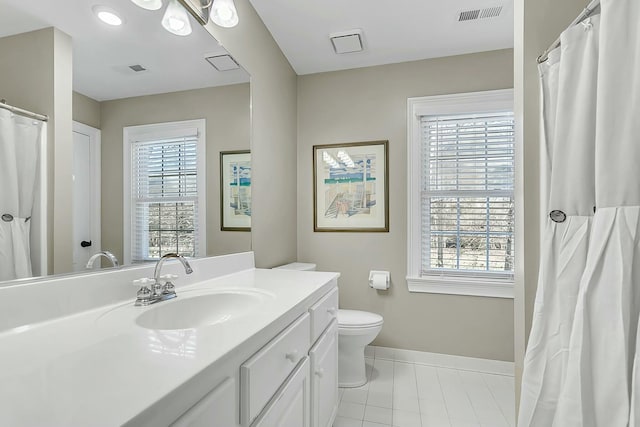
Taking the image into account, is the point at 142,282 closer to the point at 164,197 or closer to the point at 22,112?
the point at 164,197

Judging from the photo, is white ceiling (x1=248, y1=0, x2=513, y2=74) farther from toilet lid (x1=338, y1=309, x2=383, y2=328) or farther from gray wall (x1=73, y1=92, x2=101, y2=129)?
toilet lid (x1=338, y1=309, x2=383, y2=328)

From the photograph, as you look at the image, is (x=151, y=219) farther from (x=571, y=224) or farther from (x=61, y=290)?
(x=571, y=224)

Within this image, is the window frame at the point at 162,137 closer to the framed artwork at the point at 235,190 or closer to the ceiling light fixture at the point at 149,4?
the framed artwork at the point at 235,190

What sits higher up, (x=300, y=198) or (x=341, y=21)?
(x=341, y=21)

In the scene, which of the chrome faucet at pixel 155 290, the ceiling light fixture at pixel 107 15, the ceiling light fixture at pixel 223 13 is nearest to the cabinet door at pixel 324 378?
the chrome faucet at pixel 155 290

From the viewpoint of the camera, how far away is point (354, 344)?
2.16 m

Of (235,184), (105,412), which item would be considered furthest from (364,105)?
(105,412)

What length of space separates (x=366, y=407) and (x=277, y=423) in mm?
1171

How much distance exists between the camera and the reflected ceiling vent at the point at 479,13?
199cm

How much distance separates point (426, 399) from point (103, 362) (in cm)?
200

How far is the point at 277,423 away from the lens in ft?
3.17

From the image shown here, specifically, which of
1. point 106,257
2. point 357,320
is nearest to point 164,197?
point 106,257

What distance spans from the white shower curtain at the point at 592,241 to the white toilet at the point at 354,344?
114 cm

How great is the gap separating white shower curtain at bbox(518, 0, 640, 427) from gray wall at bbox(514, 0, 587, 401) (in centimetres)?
19
